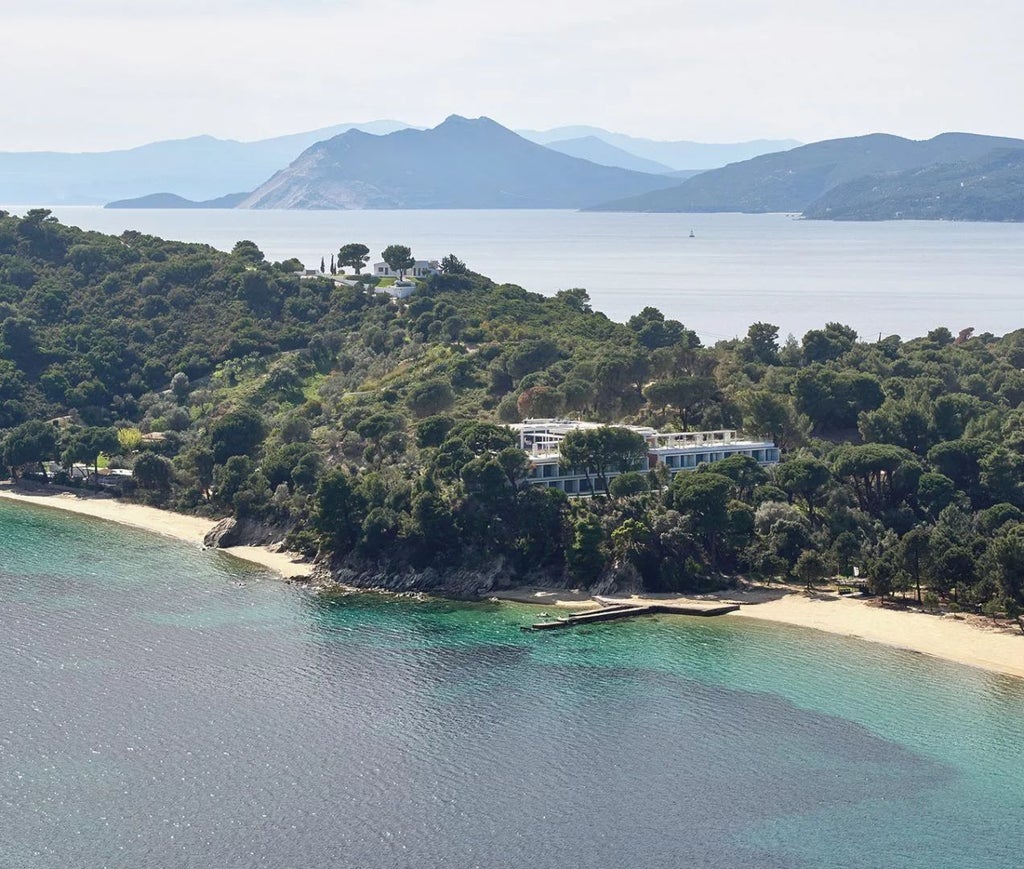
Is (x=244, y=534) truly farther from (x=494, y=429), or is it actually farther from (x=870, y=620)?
(x=870, y=620)

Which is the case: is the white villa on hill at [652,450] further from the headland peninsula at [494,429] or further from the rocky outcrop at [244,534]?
the rocky outcrop at [244,534]

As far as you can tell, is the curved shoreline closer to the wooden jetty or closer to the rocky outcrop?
the wooden jetty

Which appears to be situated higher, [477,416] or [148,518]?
[477,416]

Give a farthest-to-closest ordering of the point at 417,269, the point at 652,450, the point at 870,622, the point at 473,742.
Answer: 1. the point at 417,269
2. the point at 652,450
3. the point at 870,622
4. the point at 473,742

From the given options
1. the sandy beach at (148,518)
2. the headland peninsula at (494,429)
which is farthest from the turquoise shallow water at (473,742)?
the sandy beach at (148,518)

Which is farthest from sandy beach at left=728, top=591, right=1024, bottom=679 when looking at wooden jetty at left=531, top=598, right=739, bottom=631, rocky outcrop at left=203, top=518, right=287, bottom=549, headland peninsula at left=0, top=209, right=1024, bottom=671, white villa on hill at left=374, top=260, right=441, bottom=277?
white villa on hill at left=374, top=260, right=441, bottom=277

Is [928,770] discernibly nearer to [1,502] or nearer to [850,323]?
[1,502]

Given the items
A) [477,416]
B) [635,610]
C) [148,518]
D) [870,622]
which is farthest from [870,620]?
[148,518]
